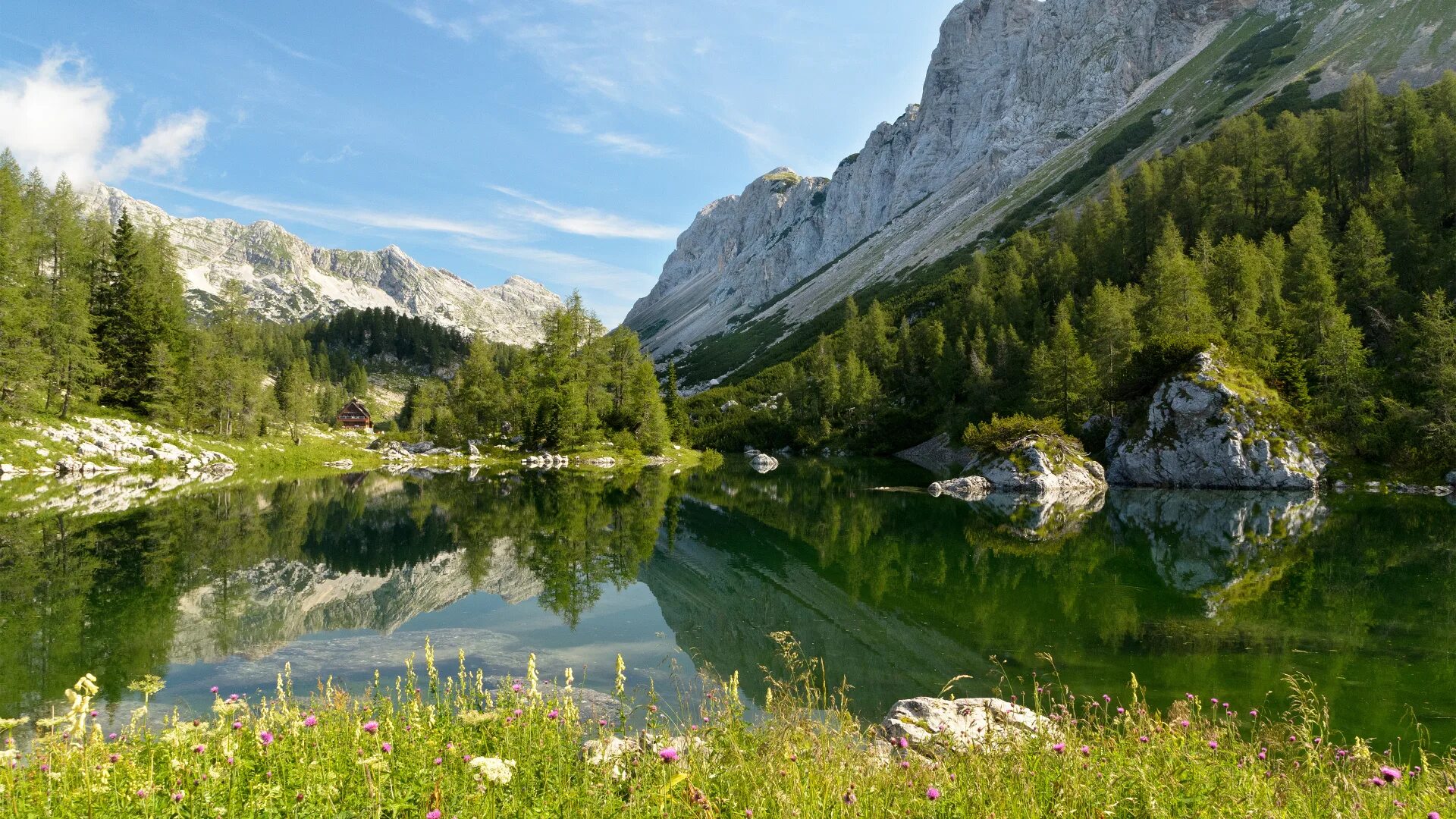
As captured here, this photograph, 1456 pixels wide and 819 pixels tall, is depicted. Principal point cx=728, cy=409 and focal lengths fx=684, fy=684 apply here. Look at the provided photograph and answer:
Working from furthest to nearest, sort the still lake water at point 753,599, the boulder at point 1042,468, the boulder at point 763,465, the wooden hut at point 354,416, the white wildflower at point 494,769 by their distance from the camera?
the wooden hut at point 354,416
the boulder at point 763,465
the boulder at point 1042,468
the still lake water at point 753,599
the white wildflower at point 494,769

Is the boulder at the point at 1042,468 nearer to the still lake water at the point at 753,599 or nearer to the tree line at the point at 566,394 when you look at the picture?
the still lake water at the point at 753,599

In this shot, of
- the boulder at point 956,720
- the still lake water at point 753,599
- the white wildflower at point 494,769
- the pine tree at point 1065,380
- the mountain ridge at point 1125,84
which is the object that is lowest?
the still lake water at point 753,599

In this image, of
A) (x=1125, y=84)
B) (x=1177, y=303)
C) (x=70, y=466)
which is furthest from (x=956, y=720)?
(x=1125, y=84)

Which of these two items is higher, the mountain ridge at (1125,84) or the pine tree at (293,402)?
the mountain ridge at (1125,84)

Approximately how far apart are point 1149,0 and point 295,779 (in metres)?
239

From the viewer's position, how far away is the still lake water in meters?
13.5

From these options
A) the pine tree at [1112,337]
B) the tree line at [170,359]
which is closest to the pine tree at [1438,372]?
the pine tree at [1112,337]

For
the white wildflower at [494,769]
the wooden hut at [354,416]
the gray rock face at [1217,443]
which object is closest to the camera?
the white wildflower at [494,769]

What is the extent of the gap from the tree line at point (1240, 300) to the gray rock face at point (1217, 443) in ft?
11.1

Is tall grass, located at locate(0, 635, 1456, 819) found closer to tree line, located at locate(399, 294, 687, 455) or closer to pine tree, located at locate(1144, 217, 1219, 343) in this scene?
pine tree, located at locate(1144, 217, 1219, 343)

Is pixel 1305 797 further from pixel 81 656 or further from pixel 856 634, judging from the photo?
pixel 81 656

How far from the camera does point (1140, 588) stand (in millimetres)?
20781

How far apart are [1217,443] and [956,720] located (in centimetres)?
5452

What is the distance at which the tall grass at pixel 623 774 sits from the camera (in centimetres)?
493
